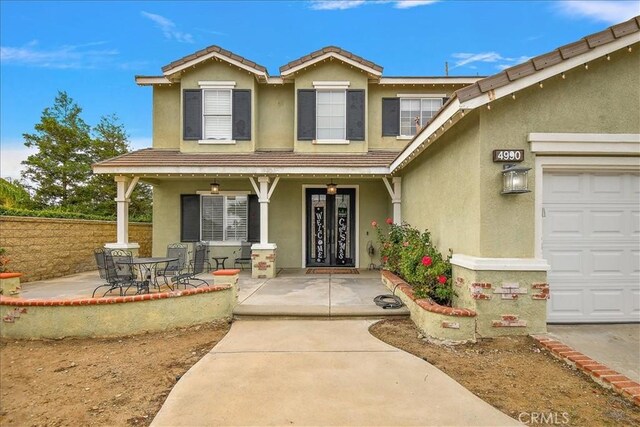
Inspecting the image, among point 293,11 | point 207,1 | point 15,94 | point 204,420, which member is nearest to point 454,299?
point 204,420

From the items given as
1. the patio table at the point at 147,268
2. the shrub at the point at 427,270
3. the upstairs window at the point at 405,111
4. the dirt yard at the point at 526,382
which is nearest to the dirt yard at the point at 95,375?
the patio table at the point at 147,268

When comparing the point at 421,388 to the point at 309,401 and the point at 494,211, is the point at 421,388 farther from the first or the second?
the point at 494,211

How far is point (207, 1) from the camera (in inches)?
594

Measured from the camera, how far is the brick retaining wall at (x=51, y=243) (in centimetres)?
848

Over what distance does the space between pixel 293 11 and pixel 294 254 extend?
13613 millimetres

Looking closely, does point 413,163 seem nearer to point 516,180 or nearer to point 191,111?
point 516,180

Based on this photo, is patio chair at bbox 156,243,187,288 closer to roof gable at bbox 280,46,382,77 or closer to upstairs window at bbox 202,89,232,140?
upstairs window at bbox 202,89,232,140

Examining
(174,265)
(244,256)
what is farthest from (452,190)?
(244,256)

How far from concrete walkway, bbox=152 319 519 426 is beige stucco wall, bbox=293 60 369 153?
7170 mm

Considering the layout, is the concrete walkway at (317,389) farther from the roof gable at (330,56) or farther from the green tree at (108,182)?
the green tree at (108,182)

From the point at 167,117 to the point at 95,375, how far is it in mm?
9154

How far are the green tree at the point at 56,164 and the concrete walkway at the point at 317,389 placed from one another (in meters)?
19.3

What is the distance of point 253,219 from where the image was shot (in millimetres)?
11164

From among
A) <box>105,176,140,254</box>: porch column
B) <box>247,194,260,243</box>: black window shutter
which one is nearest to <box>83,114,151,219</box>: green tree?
<box>105,176,140,254</box>: porch column
